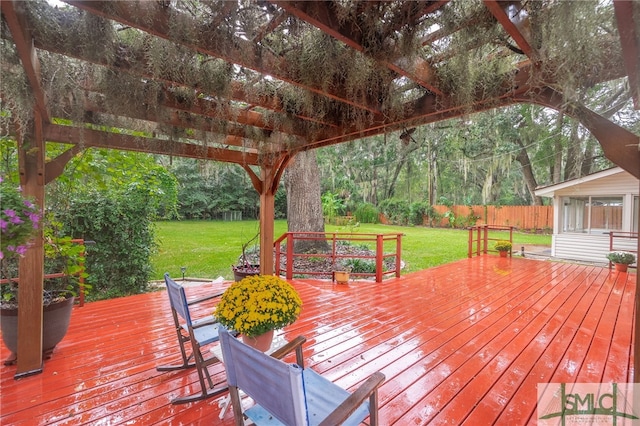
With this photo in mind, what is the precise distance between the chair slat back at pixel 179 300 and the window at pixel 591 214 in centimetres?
981

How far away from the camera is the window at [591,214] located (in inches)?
303

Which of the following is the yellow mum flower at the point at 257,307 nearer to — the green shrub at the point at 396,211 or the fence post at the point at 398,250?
the fence post at the point at 398,250

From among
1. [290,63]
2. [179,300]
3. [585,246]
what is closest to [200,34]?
[290,63]

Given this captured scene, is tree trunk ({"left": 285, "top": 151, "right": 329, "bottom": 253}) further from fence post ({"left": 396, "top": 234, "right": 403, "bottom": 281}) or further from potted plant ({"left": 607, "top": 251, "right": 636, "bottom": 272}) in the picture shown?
potted plant ({"left": 607, "top": 251, "right": 636, "bottom": 272})

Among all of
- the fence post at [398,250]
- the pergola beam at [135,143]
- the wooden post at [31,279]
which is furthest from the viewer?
the fence post at [398,250]

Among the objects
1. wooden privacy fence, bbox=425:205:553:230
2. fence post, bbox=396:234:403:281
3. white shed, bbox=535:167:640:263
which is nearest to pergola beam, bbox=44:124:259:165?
fence post, bbox=396:234:403:281

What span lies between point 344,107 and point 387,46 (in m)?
1.16

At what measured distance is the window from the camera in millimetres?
7688

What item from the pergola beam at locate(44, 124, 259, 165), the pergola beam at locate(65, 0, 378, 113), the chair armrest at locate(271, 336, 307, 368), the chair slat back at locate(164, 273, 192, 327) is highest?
the pergola beam at locate(65, 0, 378, 113)

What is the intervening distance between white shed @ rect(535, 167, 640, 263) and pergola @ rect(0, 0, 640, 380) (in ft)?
23.2

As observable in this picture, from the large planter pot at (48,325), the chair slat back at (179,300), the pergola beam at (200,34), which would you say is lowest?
the large planter pot at (48,325)

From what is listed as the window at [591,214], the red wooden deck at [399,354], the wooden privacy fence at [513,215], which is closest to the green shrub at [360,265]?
the red wooden deck at [399,354]

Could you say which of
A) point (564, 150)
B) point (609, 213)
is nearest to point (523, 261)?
point (609, 213)

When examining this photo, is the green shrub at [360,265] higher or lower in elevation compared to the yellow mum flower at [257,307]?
lower
